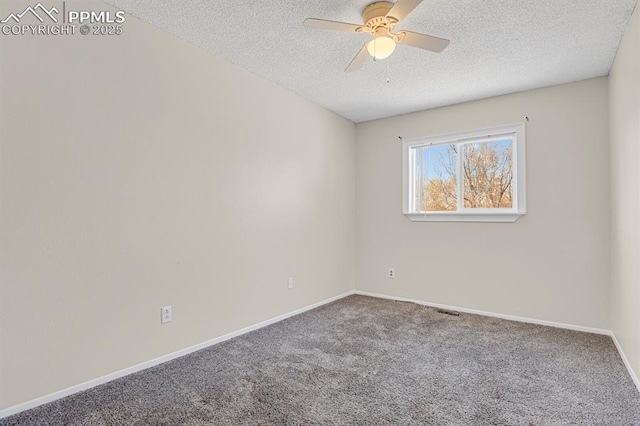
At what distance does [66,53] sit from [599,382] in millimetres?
3738

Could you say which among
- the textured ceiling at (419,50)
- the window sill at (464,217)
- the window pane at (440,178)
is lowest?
the window sill at (464,217)

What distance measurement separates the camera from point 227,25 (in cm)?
224

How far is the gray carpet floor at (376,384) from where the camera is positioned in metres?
1.70

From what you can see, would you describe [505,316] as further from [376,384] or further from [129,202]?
[129,202]

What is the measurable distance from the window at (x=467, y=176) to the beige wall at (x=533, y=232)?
89mm

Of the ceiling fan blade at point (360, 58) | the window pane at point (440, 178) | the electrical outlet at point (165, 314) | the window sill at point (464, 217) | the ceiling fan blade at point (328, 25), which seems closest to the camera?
the ceiling fan blade at point (328, 25)

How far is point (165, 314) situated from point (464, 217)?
3039 millimetres

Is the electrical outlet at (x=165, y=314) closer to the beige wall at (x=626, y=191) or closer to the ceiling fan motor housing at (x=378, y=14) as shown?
the ceiling fan motor housing at (x=378, y=14)

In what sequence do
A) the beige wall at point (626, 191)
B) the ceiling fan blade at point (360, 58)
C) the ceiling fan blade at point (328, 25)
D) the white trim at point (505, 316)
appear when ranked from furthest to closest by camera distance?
the white trim at point (505, 316), the ceiling fan blade at point (360, 58), the beige wall at point (626, 191), the ceiling fan blade at point (328, 25)

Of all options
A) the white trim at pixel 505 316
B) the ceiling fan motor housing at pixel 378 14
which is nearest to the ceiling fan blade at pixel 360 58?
the ceiling fan motor housing at pixel 378 14

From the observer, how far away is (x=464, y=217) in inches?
143

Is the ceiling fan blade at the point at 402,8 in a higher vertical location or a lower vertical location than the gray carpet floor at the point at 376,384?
higher

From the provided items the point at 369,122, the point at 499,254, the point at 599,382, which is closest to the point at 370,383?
the point at 599,382

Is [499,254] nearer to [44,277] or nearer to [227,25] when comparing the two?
[227,25]
